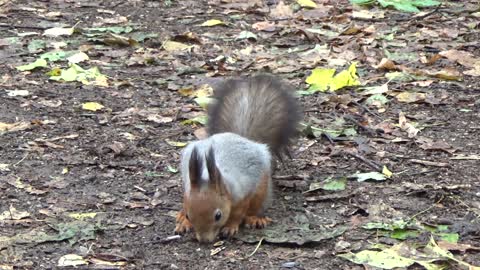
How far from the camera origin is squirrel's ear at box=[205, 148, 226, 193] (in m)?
3.58

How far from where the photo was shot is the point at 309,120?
5.21 metres

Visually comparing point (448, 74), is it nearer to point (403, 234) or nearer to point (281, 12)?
point (281, 12)

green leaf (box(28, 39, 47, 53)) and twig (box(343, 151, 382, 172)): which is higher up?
twig (box(343, 151, 382, 172))

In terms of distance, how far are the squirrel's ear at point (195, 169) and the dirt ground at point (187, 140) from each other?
0.29m

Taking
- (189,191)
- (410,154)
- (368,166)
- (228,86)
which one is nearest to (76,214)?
(189,191)

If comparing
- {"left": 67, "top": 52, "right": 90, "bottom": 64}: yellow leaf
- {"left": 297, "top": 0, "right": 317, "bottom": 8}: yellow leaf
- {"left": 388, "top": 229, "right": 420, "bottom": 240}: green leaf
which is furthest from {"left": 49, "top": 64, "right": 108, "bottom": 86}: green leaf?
{"left": 388, "top": 229, "right": 420, "bottom": 240}: green leaf

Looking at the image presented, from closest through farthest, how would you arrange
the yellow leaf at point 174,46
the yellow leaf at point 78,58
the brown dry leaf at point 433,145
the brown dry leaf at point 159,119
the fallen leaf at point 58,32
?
the brown dry leaf at point 433,145
the brown dry leaf at point 159,119
the yellow leaf at point 78,58
the yellow leaf at point 174,46
the fallen leaf at point 58,32

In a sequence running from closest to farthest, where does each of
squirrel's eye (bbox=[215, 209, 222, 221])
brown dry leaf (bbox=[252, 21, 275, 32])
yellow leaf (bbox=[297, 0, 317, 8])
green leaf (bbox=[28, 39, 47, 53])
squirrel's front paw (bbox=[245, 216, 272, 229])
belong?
squirrel's eye (bbox=[215, 209, 222, 221]), squirrel's front paw (bbox=[245, 216, 272, 229]), green leaf (bbox=[28, 39, 47, 53]), brown dry leaf (bbox=[252, 21, 275, 32]), yellow leaf (bbox=[297, 0, 317, 8])

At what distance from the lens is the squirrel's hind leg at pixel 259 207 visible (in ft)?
12.8

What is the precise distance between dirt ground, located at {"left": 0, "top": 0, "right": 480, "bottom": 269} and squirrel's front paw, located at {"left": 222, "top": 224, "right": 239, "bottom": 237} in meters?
0.09

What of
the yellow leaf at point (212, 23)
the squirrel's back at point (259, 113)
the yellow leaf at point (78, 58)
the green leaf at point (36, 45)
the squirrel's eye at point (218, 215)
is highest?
the squirrel's back at point (259, 113)

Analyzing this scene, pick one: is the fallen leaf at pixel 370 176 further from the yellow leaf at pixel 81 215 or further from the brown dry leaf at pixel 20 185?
the brown dry leaf at pixel 20 185

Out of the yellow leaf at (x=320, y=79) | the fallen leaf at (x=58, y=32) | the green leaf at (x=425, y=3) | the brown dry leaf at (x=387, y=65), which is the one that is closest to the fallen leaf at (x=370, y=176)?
the yellow leaf at (x=320, y=79)

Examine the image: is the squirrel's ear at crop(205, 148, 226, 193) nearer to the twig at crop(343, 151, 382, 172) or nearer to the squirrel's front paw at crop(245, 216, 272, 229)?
the squirrel's front paw at crop(245, 216, 272, 229)
